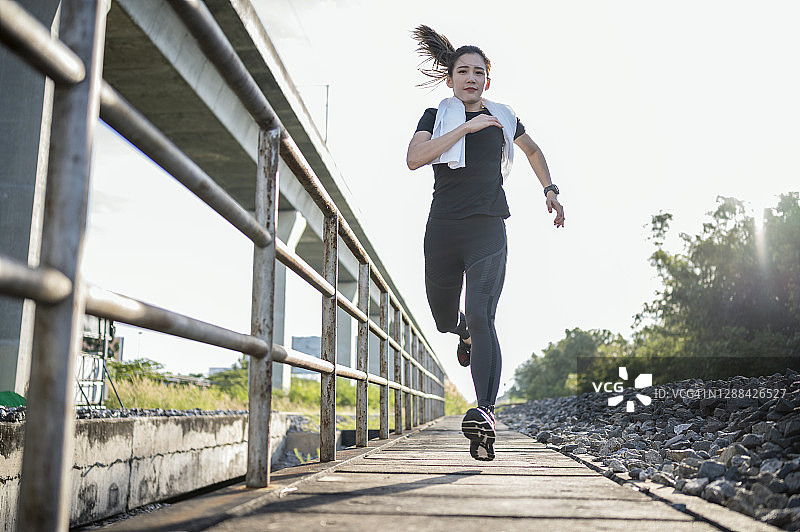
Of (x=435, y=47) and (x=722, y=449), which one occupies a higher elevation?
(x=435, y=47)

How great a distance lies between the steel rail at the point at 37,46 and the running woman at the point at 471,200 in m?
2.30

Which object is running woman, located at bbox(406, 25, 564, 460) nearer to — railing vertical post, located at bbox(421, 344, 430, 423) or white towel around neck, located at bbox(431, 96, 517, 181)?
white towel around neck, located at bbox(431, 96, 517, 181)

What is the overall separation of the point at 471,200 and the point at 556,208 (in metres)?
0.59

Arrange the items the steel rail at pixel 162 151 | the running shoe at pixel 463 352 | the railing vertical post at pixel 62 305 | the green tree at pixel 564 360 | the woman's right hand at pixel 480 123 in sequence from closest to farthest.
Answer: the railing vertical post at pixel 62 305 < the steel rail at pixel 162 151 < the woman's right hand at pixel 480 123 < the running shoe at pixel 463 352 < the green tree at pixel 564 360

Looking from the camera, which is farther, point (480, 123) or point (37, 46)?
point (480, 123)

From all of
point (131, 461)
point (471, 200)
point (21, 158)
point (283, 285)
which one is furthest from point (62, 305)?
point (283, 285)

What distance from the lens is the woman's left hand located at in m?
3.75

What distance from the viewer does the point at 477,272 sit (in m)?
3.35

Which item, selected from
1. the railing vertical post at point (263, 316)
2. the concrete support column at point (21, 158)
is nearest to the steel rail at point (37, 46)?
the railing vertical post at point (263, 316)

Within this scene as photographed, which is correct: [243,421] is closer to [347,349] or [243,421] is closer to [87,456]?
[87,456]

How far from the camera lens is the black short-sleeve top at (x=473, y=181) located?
345 centimetres

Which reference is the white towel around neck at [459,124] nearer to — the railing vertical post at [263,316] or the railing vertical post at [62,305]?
the railing vertical post at [263,316]

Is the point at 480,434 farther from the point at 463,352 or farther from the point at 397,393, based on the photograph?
the point at 397,393

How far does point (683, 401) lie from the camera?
6.73 metres
